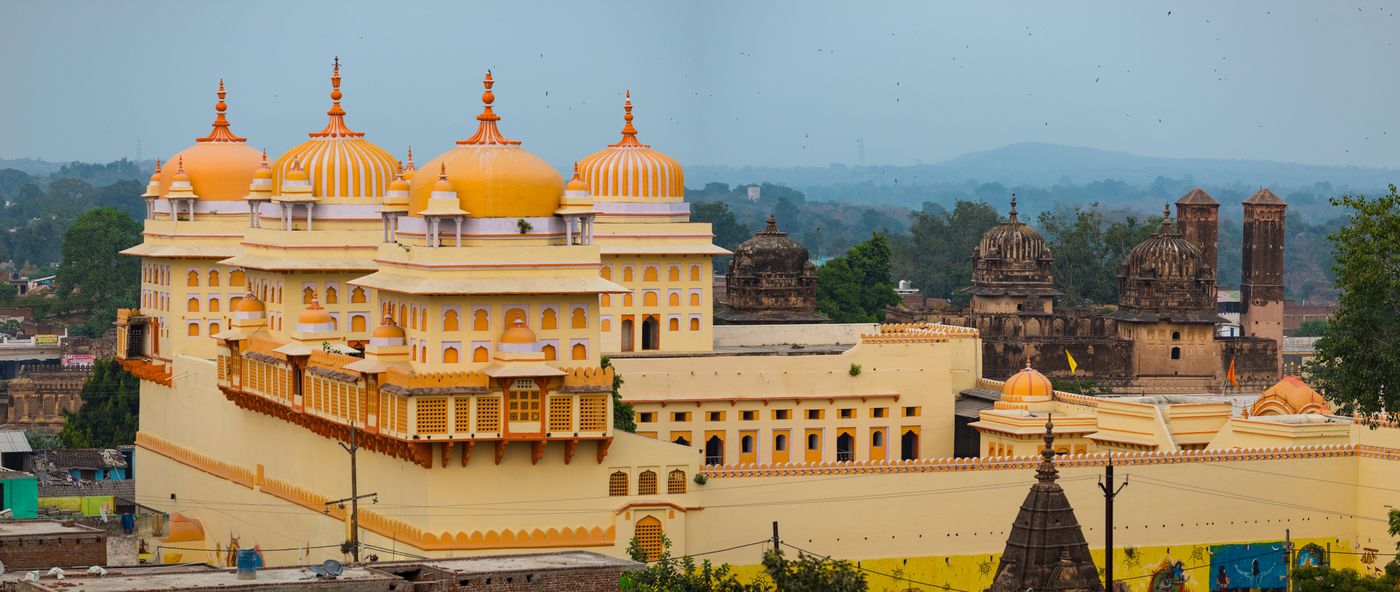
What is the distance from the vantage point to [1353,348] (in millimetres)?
49406

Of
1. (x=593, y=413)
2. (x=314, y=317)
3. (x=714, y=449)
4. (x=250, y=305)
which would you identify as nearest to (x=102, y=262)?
(x=714, y=449)

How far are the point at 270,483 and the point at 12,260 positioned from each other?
431ft

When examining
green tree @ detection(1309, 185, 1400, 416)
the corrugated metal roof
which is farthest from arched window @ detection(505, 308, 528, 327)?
the corrugated metal roof

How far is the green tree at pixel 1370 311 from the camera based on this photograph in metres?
49.0

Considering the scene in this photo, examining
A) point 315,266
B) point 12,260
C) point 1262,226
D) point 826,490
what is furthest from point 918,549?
point 12,260

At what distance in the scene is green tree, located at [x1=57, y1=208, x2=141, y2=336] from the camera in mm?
115812

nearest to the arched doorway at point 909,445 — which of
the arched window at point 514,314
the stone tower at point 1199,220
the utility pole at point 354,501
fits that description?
the utility pole at point 354,501

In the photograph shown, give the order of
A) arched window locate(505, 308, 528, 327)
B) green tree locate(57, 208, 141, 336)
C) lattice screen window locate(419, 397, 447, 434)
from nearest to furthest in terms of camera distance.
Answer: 1. lattice screen window locate(419, 397, 447, 434)
2. arched window locate(505, 308, 528, 327)
3. green tree locate(57, 208, 141, 336)

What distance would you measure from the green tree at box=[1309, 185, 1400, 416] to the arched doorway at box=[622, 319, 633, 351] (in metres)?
14.0

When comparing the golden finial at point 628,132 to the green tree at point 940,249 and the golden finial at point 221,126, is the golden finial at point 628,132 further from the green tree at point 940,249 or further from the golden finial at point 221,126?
the green tree at point 940,249

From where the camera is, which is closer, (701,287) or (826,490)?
(826,490)

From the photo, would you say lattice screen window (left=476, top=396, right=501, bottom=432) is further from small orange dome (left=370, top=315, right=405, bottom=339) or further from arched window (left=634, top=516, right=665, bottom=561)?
arched window (left=634, top=516, right=665, bottom=561)

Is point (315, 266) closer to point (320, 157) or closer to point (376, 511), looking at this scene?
point (320, 157)

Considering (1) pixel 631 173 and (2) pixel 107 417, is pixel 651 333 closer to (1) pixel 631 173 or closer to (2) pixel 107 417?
(1) pixel 631 173
